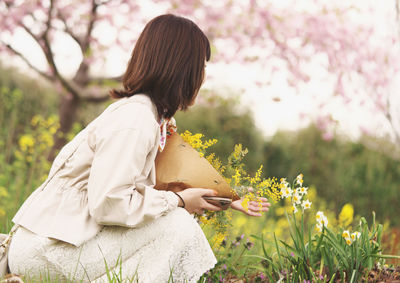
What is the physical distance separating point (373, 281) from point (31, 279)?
5.14 feet

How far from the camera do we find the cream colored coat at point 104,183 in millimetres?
1677

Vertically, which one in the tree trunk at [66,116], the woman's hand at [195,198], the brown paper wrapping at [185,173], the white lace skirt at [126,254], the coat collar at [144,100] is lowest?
the tree trunk at [66,116]

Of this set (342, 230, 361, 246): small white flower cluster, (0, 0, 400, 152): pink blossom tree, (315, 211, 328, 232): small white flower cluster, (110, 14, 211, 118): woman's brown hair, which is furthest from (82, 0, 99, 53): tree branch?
(342, 230, 361, 246): small white flower cluster

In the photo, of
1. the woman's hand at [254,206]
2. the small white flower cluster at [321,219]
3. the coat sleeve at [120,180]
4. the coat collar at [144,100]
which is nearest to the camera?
the coat sleeve at [120,180]

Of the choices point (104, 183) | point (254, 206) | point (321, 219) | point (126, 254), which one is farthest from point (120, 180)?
point (321, 219)

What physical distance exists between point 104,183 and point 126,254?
1.12 feet

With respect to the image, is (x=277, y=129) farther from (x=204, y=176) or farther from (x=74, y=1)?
(x=204, y=176)

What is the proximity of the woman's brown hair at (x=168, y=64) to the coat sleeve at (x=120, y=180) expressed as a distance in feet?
0.83

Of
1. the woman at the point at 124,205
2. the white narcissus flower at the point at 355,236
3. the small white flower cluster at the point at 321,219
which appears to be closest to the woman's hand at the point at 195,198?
the woman at the point at 124,205

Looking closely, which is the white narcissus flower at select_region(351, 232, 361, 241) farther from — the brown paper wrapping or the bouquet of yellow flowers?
the brown paper wrapping

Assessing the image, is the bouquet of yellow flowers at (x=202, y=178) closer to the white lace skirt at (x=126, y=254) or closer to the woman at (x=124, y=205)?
the woman at (x=124, y=205)

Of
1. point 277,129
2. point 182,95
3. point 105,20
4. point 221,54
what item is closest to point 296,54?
point 221,54

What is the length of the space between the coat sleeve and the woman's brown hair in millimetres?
254

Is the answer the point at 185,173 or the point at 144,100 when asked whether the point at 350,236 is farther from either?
the point at 144,100
